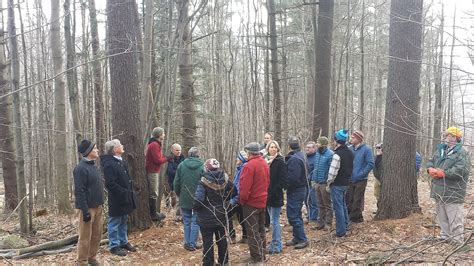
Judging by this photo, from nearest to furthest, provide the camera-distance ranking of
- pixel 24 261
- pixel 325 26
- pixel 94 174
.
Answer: pixel 94 174
pixel 24 261
pixel 325 26

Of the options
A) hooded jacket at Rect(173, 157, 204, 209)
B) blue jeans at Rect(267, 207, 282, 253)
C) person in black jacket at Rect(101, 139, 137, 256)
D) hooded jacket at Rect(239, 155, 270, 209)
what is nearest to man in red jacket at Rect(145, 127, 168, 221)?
hooded jacket at Rect(173, 157, 204, 209)

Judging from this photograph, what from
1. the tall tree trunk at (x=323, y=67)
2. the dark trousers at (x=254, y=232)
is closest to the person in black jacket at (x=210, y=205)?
the dark trousers at (x=254, y=232)

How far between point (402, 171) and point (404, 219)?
0.91 metres

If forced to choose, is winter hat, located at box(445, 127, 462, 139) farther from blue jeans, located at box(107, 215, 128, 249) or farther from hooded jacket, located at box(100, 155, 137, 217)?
blue jeans, located at box(107, 215, 128, 249)

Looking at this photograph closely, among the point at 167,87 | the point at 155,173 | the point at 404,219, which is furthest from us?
the point at 167,87

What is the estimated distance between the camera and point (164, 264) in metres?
6.20

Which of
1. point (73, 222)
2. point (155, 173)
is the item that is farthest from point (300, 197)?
point (73, 222)

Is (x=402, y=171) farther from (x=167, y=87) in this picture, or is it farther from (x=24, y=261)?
(x=24, y=261)

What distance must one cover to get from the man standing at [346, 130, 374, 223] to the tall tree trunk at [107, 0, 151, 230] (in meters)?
4.21

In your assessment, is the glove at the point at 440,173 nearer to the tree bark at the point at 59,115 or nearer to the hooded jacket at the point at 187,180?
the hooded jacket at the point at 187,180

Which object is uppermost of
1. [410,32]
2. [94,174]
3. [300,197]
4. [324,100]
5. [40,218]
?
[410,32]

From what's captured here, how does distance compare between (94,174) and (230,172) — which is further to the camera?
(230,172)

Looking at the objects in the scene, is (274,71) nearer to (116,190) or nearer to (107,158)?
(107,158)

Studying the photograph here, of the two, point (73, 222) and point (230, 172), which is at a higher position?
point (230, 172)
